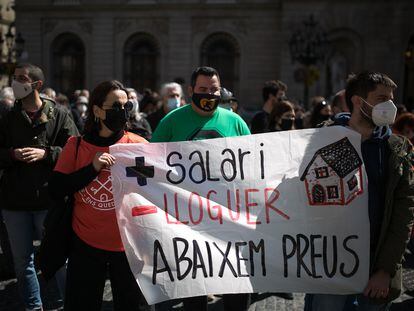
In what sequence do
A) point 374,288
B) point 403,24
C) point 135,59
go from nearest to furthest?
point 374,288 < point 403,24 < point 135,59

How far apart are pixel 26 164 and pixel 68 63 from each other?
1091 inches

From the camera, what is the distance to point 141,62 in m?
29.3

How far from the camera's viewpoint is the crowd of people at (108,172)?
9.18 feet

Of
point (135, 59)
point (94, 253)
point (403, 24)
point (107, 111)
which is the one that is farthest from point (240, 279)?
point (135, 59)

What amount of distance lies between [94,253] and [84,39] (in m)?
27.7

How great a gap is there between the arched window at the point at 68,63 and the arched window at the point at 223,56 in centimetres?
729

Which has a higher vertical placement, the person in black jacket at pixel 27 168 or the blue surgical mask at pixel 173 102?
the blue surgical mask at pixel 173 102

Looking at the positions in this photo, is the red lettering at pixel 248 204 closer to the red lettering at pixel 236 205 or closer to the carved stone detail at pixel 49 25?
the red lettering at pixel 236 205

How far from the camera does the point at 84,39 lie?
29062 millimetres

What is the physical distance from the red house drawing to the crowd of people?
0.28 ft

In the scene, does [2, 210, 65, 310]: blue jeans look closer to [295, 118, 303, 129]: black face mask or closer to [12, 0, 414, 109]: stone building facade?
[295, 118, 303, 129]: black face mask

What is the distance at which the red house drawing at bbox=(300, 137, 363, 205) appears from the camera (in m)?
2.95

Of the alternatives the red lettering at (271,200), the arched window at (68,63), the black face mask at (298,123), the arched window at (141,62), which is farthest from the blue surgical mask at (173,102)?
Result: the arched window at (68,63)

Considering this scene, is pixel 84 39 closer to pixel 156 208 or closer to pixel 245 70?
pixel 245 70
